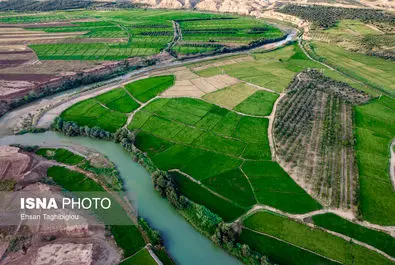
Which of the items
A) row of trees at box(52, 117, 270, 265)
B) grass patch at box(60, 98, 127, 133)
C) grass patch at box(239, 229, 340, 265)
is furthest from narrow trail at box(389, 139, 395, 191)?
grass patch at box(60, 98, 127, 133)

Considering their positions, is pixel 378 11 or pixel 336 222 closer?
pixel 336 222

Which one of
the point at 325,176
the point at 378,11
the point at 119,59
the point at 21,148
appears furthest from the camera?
the point at 378,11

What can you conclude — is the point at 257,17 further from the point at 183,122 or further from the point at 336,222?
the point at 336,222

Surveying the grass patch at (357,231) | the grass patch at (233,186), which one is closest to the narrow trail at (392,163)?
the grass patch at (357,231)

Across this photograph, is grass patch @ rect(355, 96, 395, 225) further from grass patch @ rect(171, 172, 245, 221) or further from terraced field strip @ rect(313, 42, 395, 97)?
grass patch @ rect(171, 172, 245, 221)

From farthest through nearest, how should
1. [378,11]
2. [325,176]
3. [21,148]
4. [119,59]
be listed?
1. [378,11]
2. [119,59]
3. [21,148]
4. [325,176]

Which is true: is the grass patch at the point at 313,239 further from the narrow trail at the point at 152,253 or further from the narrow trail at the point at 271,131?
the narrow trail at the point at 271,131

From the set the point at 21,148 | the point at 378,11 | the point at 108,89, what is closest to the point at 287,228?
the point at 21,148
